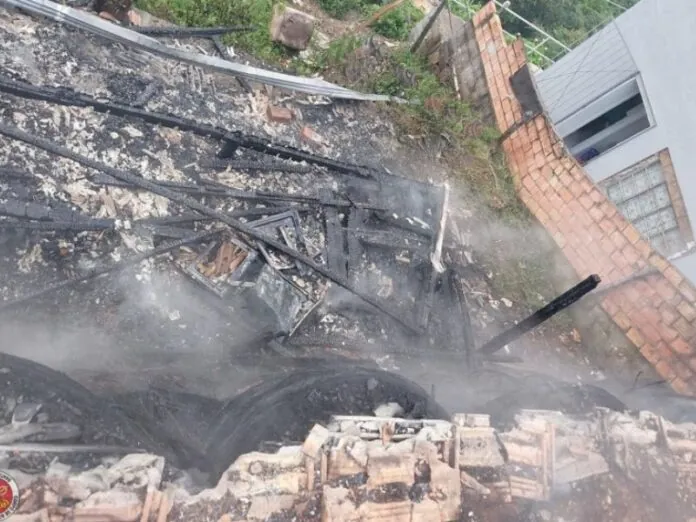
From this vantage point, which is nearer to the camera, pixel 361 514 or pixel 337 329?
pixel 361 514

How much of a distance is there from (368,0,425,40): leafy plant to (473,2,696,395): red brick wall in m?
1.57

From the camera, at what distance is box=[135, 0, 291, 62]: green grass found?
816cm

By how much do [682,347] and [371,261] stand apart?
3687 millimetres

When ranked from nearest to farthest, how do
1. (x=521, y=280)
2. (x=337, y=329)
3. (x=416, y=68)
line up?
(x=337, y=329) < (x=521, y=280) < (x=416, y=68)

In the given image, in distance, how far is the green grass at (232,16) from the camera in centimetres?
816

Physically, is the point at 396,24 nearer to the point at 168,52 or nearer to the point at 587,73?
the point at 587,73

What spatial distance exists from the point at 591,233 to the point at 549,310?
3.02 m

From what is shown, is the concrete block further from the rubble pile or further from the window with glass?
the rubble pile

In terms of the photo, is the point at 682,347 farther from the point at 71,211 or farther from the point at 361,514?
the point at 71,211

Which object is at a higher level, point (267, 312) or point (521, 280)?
point (521, 280)

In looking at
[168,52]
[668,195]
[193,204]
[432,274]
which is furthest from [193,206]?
[668,195]

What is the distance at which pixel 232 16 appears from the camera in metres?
8.58

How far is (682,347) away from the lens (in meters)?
6.62

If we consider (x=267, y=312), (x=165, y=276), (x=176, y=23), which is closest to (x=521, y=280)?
(x=267, y=312)
